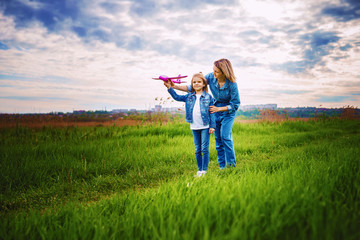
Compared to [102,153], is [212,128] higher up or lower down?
higher up

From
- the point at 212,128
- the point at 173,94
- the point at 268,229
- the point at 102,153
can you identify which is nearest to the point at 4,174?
the point at 102,153

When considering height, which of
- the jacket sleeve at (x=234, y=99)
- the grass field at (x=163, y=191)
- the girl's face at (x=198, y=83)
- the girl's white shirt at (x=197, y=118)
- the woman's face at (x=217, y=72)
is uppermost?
the woman's face at (x=217, y=72)

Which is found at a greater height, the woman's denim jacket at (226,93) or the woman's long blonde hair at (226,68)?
the woman's long blonde hair at (226,68)

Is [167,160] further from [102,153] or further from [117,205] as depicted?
[117,205]

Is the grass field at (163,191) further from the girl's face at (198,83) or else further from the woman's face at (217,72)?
the woman's face at (217,72)

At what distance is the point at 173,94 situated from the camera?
407 cm

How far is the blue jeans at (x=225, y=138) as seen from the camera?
401 centimetres

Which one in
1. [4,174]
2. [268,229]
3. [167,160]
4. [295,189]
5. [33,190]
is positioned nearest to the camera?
[268,229]

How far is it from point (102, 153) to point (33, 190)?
1.83 m

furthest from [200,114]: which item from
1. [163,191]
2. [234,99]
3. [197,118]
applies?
[163,191]

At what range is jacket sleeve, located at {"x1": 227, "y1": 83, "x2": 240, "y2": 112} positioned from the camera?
3.84 m

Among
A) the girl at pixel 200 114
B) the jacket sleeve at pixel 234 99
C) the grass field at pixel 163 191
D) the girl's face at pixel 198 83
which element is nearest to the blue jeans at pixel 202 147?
the girl at pixel 200 114

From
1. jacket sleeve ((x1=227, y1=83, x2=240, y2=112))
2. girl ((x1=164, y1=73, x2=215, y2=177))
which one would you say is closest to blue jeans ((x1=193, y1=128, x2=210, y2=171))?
girl ((x1=164, y1=73, x2=215, y2=177))

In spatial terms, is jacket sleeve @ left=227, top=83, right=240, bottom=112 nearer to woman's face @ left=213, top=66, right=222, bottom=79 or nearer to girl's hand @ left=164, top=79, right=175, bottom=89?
woman's face @ left=213, top=66, right=222, bottom=79
